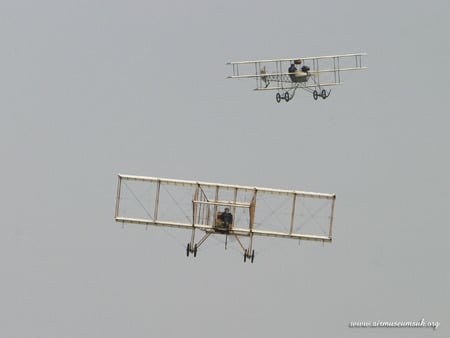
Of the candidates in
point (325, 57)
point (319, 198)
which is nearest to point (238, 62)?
point (325, 57)

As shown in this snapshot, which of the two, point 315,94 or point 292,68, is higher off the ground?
point 292,68

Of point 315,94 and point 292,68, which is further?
point 315,94

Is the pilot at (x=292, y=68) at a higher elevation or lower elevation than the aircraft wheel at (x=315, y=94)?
higher

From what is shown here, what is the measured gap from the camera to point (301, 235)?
98688 mm

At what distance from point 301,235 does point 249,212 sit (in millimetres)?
3835

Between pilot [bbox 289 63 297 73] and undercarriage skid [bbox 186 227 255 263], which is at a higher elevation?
pilot [bbox 289 63 297 73]

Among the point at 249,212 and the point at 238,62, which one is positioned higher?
the point at 238,62

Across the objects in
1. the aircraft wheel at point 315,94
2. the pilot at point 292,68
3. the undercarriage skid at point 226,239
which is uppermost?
the pilot at point 292,68

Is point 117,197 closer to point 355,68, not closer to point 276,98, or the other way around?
point 276,98

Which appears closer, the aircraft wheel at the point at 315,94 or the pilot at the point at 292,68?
the aircraft wheel at the point at 315,94

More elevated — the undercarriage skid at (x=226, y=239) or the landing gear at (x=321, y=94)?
the landing gear at (x=321, y=94)

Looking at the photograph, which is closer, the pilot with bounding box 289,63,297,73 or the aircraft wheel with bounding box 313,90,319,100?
the aircraft wheel with bounding box 313,90,319,100

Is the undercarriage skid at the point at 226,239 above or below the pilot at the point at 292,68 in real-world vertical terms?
below

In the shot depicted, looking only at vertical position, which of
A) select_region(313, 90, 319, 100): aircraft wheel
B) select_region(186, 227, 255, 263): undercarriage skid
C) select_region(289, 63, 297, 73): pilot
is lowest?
select_region(186, 227, 255, 263): undercarriage skid
